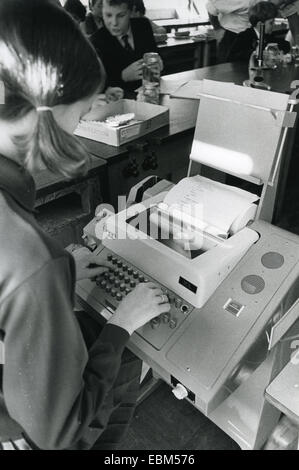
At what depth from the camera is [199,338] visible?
3.18ft

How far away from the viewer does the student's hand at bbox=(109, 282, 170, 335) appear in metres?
0.92

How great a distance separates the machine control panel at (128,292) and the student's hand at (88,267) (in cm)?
2

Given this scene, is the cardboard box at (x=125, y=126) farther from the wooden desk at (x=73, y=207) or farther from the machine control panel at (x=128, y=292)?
the machine control panel at (x=128, y=292)

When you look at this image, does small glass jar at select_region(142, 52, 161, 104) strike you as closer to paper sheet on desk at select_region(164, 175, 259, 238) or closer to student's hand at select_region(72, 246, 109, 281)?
paper sheet on desk at select_region(164, 175, 259, 238)

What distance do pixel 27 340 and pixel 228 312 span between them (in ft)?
1.83

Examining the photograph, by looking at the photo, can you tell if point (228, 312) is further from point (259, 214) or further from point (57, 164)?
point (57, 164)

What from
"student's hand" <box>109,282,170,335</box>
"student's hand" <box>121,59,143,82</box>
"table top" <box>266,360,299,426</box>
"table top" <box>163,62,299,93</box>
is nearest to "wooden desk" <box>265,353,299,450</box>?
"table top" <box>266,360,299,426</box>

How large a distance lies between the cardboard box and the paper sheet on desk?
57cm

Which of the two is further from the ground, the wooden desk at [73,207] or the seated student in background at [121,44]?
the seated student in background at [121,44]

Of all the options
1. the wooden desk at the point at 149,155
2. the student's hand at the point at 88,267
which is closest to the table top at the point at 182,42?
the wooden desk at the point at 149,155

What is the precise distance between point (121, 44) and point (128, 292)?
2319 millimetres

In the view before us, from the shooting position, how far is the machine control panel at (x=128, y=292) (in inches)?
40.3

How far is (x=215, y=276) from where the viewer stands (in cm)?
103

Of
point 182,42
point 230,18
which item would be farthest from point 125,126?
point 182,42
